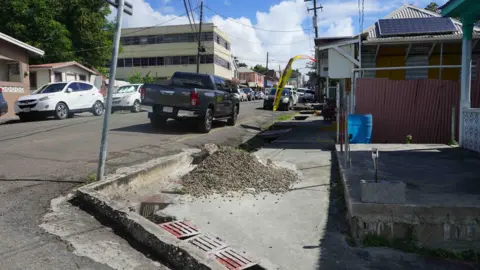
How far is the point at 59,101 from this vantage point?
17438 millimetres

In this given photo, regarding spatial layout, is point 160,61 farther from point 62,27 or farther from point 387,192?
point 387,192

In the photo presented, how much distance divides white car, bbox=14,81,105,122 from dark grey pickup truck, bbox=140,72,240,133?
250 inches

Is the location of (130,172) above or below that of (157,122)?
below

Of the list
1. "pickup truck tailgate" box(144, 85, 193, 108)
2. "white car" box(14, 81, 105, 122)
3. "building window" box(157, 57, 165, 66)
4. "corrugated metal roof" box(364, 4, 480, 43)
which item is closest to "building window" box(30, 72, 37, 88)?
"white car" box(14, 81, 105, 122)

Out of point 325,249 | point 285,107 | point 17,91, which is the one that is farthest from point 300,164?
point 285,107

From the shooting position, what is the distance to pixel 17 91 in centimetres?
2231

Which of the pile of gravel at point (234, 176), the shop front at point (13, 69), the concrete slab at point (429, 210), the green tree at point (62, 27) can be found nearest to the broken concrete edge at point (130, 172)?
the pile of gravel at point (234, 176)

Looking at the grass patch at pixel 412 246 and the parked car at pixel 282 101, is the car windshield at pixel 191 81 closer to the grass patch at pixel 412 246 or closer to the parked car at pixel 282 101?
the grass patch at pixel 412 246

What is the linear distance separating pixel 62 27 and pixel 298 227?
91.9 ft

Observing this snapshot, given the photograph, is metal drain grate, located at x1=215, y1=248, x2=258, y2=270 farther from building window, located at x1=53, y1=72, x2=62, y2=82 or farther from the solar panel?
building window, located at x1=53, y1=72, x2=62, y2=82

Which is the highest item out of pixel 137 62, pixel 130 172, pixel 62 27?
pixel 137 62

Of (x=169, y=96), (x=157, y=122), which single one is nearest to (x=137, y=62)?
(x=157, y=122)

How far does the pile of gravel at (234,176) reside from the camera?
6449 mm

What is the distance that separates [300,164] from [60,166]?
4759 mm
